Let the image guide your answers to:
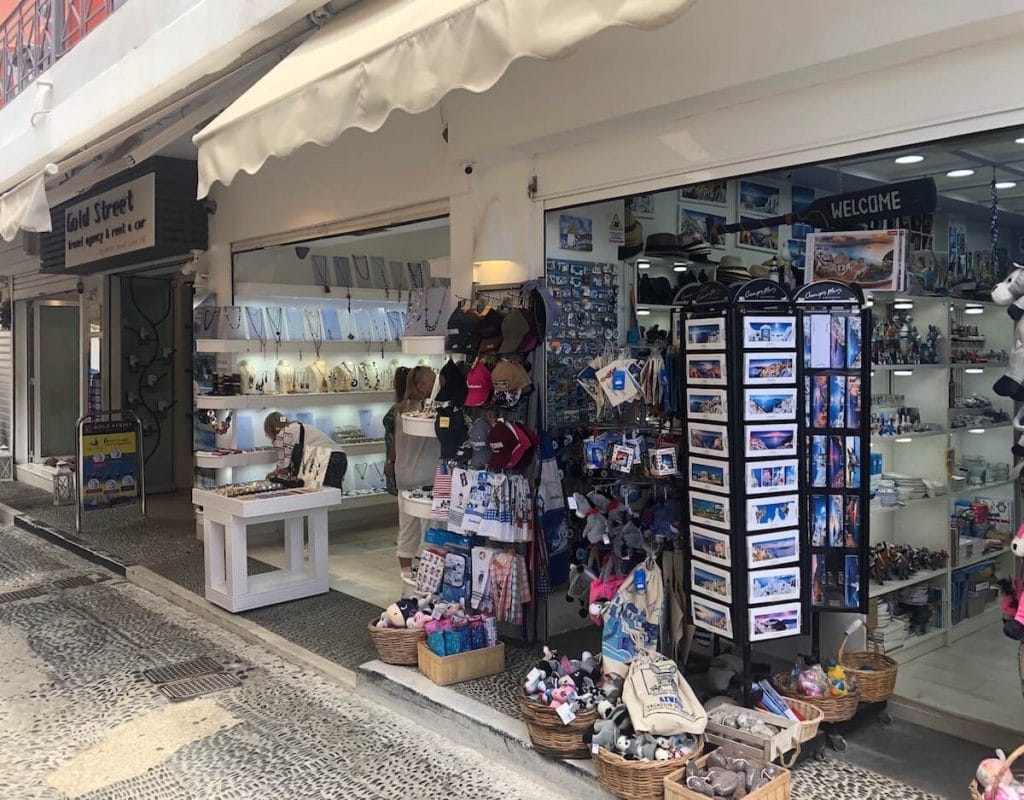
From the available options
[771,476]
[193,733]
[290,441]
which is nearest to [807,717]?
[771,476]

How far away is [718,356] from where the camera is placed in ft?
12.3

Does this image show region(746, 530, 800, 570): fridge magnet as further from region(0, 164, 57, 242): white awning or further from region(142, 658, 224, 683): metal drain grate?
region(0, 164, 57, 242): white awning

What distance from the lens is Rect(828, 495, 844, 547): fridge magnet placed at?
386 centimetres

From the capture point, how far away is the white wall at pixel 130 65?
5242mm

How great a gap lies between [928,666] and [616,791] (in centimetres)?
228

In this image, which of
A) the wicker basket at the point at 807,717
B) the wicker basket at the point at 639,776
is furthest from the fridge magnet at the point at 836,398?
the wicker basket at the point at 639,776

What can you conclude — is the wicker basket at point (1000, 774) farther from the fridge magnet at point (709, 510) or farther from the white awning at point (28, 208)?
the white awning at point (28, 208)

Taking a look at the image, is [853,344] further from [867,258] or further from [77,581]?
[77,581]

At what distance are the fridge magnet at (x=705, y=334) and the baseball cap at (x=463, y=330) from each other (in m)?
1.48

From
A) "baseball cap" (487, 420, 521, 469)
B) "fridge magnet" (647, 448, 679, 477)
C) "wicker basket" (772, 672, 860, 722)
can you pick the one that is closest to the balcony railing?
"baseball cap" (487, 420, 521, 469)

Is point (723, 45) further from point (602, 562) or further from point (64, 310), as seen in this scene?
point (64, 310)

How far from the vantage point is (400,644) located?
183 inches

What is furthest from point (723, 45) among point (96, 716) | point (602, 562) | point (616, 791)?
point (96, 716)

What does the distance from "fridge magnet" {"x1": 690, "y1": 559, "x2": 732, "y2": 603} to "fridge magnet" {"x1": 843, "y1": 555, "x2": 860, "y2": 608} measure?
0.56m
